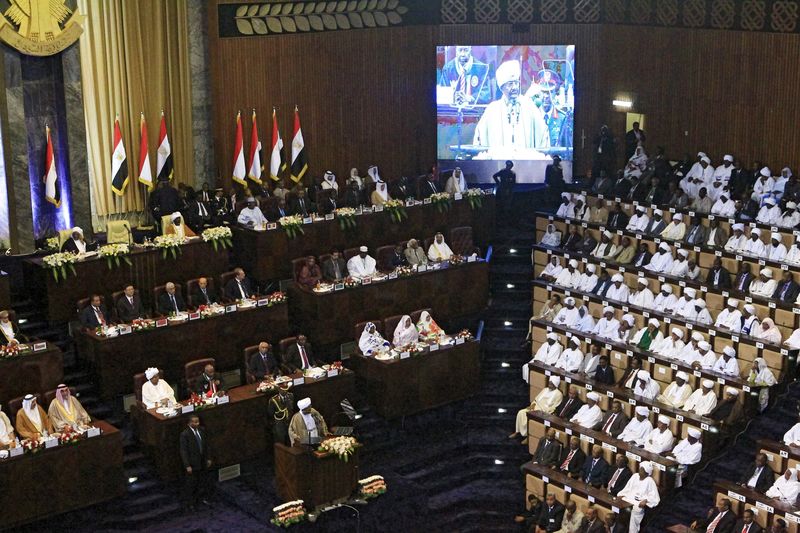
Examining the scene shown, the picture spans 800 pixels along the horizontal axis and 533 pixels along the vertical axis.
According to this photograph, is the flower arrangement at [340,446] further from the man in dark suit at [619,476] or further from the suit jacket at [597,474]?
the man in dark suit at [619,476]

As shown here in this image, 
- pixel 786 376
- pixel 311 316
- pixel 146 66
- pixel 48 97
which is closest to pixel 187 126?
pixel 146 66

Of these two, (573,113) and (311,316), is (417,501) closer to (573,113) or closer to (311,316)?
(311,316)

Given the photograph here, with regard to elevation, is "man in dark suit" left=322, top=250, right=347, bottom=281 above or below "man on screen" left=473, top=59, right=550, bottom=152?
below

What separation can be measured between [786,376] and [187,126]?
35.2 ft

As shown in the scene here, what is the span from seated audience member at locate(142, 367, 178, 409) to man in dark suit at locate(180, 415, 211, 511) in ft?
2.08

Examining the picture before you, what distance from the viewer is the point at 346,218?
2173 cm

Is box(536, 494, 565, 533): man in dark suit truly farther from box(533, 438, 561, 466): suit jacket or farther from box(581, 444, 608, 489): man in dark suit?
box(533, 438, 561, 466): suit jacket

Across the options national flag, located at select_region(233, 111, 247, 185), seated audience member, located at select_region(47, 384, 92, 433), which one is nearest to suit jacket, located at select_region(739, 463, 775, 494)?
seated audience member, located at select_region(47, 384, 92, 433)

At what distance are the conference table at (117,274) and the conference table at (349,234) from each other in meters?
0.56

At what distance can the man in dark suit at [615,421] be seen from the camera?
708 inches

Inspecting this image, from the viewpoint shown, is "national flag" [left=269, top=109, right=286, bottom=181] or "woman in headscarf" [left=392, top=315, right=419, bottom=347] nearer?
"woman in headscarf" [left=392, top=315, right=419, bottom=347]

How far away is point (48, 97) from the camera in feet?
67.8

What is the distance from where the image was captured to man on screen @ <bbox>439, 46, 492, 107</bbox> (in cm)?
2519

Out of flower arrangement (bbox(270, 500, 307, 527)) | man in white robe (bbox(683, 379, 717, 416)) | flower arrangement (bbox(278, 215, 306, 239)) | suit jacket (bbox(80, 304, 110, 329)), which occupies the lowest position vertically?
flower arrangement (bbox(270, 500, 307, 527))
